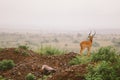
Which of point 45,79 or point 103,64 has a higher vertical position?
point 103,64

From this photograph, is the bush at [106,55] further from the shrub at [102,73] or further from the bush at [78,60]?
the shrub at [102,73]

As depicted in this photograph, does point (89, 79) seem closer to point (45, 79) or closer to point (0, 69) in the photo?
point (45, 79)

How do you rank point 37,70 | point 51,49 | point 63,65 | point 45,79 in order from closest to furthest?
point 45,79 < point 37,70 < point 63,65 < point 51,49

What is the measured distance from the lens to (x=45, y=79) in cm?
1253

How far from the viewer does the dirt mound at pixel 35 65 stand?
10934mm

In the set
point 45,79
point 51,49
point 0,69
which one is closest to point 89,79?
point 45,79

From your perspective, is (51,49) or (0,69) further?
(51,49)

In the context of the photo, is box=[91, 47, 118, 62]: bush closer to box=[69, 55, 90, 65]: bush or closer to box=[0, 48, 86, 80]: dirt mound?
box=[0, 48, 86, 80]: dirt mound

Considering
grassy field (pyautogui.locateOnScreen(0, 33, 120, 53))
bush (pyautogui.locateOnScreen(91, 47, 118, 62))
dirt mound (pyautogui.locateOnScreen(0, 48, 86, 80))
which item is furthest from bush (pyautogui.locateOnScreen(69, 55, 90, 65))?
grassy field (pyautogui.locateOnScreen(0, 33, 120, 53))

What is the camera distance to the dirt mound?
10.9m

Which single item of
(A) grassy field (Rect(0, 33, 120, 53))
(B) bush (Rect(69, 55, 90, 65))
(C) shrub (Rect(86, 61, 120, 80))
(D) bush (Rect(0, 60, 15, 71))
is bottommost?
(A) grassy field (Rect(0, 33, 120, 53))

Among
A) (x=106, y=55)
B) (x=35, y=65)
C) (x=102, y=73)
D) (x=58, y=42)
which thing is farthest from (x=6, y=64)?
(x=58, y=42)

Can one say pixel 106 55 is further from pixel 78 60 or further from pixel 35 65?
pixel 35 65

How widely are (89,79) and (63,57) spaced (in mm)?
5958
